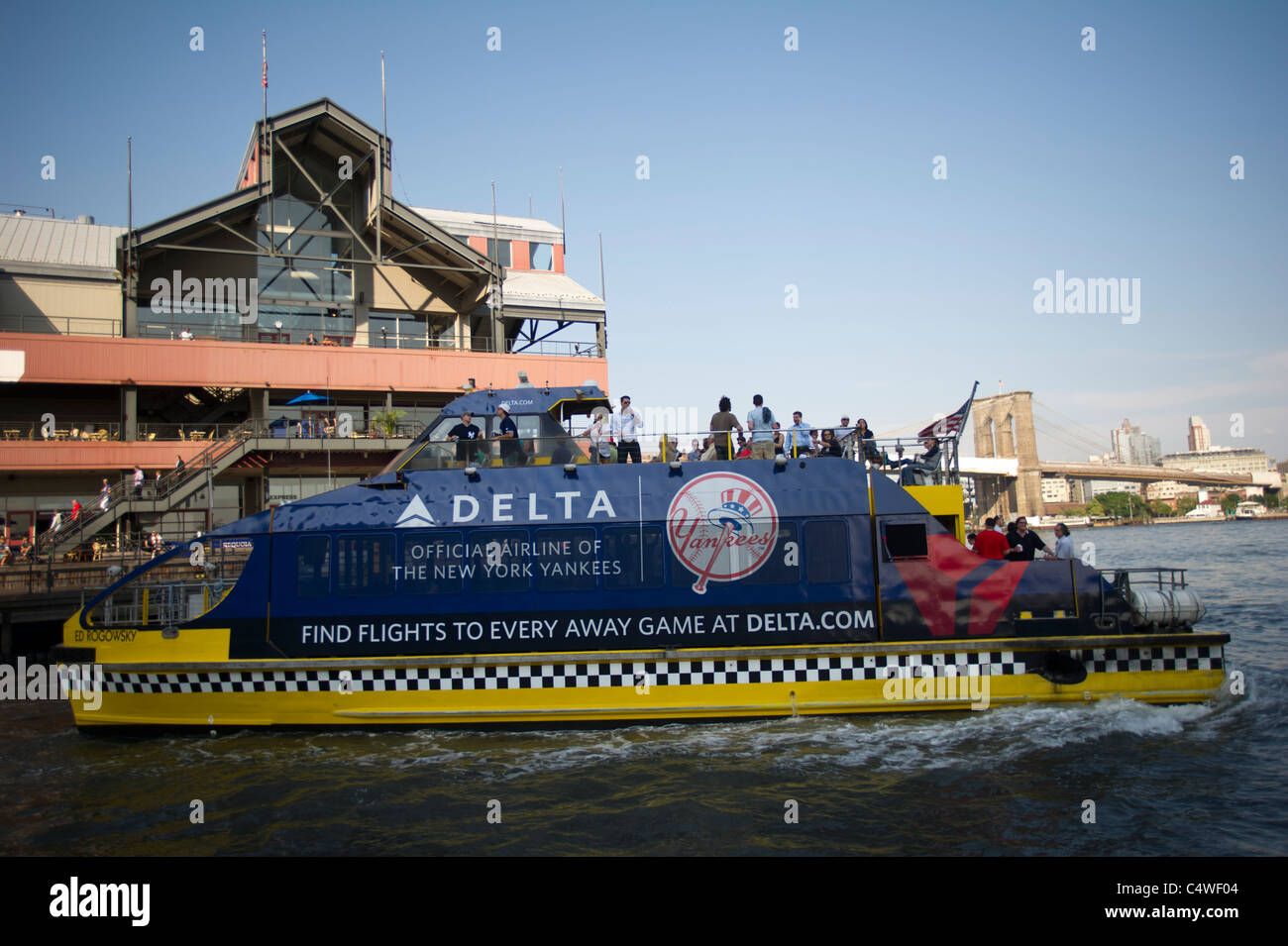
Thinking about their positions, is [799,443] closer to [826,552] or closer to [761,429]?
[761,429]

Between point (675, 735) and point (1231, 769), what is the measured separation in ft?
20.3

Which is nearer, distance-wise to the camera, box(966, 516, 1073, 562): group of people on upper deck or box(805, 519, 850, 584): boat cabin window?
box(805, 519, 850, 584): boat cabin window

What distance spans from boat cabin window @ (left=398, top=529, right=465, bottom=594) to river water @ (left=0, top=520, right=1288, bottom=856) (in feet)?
6.64

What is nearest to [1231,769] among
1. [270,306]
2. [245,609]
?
[245,609]

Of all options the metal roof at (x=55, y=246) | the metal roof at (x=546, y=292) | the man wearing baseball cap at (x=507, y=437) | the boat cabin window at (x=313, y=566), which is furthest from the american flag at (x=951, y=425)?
the metal roof at (x=55, y=246)

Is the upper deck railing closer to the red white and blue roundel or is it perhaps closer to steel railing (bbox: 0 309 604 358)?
steel railing (bbox: 0 309 604 358)

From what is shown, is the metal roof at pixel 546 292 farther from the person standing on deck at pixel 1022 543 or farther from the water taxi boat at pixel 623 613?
the person standing on deck at pixel 1022 543

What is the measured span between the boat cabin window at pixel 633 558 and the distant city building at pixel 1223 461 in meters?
147

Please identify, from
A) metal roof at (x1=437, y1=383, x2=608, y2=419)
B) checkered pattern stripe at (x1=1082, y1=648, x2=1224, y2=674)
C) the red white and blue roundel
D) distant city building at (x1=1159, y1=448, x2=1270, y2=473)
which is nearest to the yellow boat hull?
checkered pattern stripe at (x1=1082, y1=648, x2=1224, y2=674)

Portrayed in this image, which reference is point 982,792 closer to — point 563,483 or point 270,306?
point 563,483

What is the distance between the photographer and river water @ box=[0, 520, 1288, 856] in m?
6.95

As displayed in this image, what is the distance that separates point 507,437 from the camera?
11.2 metres
